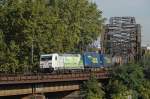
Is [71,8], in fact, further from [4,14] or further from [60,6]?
[4,14]

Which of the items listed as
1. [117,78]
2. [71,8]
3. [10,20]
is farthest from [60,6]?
[117,78]

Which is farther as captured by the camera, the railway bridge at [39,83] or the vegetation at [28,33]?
the vegetation at [28,33]

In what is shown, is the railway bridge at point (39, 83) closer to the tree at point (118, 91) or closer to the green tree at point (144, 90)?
the tree at point (118, 91)

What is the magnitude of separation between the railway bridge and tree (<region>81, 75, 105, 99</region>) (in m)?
1.20

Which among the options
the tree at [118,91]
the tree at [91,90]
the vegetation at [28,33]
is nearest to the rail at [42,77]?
the tree at [91,90]

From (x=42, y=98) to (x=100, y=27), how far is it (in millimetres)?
61078

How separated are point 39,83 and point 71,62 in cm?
2386

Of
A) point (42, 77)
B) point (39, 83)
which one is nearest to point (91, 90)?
point (39, 83)

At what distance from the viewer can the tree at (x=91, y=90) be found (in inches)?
2873

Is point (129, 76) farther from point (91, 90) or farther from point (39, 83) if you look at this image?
point (39, 83)

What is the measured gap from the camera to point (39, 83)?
213 feet

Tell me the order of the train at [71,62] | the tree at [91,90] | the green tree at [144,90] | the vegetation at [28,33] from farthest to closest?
the vegetation at [28,33]
the green tree at [144,90]
the train at [71,62]
the tree at [91,90]

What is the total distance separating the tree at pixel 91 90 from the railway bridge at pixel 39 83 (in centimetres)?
120

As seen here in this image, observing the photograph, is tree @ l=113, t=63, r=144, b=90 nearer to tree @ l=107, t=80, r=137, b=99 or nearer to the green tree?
the green tree
